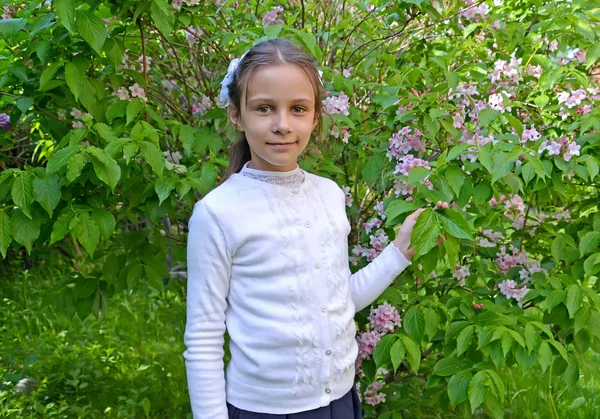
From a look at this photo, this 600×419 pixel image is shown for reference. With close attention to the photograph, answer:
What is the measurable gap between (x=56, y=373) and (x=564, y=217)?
2.66 metres

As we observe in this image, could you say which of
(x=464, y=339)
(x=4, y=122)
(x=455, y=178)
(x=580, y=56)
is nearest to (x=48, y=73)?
(x=4, y=122)

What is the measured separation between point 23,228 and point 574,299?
156cm

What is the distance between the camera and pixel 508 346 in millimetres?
1750

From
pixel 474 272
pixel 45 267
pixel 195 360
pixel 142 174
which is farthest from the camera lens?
pixel 45 267

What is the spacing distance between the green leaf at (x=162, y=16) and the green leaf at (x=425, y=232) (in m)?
0.89

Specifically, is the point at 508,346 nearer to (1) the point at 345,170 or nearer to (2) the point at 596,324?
(2) the point at 596,324

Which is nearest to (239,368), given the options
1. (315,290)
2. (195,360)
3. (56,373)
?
(195,360)

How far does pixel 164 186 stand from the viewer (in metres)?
1.83

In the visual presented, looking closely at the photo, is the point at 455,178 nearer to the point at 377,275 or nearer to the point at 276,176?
the point at 377,275

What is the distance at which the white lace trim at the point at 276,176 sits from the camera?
164 centimetres

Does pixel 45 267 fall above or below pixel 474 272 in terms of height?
below

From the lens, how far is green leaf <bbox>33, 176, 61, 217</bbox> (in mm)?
1741

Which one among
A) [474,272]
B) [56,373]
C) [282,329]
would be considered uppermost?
[282,329]

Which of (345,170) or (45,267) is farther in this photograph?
(45,267)
